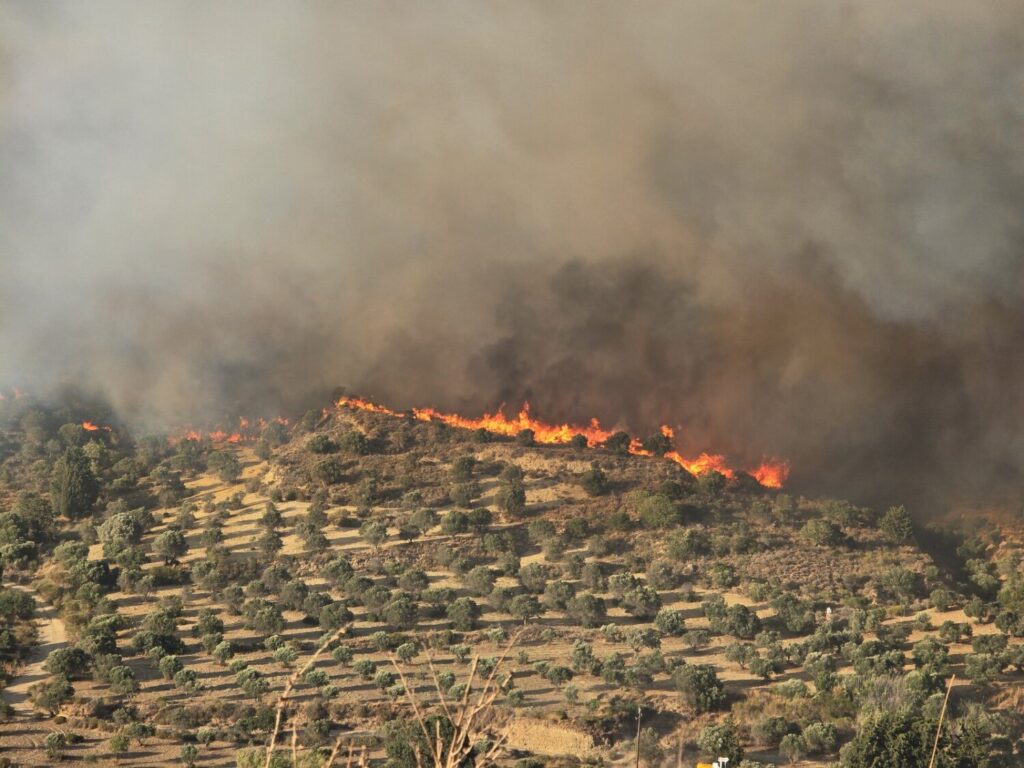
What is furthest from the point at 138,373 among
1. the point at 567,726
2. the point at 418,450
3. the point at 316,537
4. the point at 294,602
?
the point at 567,726

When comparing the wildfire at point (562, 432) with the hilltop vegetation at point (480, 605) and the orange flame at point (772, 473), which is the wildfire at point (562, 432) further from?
the hilltop vegetation at point (480, 605)

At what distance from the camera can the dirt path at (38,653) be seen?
40906mm

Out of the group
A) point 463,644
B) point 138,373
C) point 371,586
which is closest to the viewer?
point 463,644

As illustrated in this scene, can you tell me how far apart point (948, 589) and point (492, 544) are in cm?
1842

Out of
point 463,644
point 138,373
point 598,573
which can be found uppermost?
point 138,373

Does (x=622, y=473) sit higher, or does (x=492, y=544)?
(x=622, y=473)

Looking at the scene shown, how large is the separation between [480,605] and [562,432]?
64.8 feet

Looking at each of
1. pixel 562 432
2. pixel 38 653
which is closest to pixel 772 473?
pixel 562 432

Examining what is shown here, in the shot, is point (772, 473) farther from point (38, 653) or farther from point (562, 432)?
point (38, 653)

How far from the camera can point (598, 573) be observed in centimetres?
5050

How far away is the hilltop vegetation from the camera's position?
3888cm

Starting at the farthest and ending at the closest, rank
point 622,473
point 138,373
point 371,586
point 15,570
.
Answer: point 138,373 → point 622,473 → point 15,570 → point 371,586

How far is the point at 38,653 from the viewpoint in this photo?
44781mm

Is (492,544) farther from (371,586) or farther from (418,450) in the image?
(418,450)
